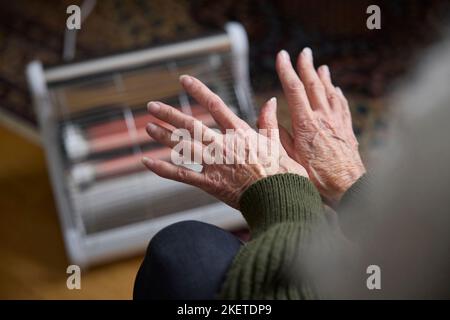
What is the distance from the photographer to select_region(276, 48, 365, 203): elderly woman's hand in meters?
0.84

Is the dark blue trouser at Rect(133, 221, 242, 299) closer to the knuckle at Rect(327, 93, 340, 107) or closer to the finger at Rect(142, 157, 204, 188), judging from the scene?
the finger at Rect(142, 157, 204, 188)

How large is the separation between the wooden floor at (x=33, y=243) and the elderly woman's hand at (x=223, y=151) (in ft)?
1.35

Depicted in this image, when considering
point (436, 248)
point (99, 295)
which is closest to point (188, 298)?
point (436, 248)

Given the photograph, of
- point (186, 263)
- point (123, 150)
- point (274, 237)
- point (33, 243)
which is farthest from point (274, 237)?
point (33, 243)

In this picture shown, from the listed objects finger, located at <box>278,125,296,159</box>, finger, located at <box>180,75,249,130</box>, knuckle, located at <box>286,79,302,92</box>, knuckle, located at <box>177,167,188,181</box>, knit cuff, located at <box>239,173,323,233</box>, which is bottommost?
knit cuff, located at <box>239,173,323,233</box>

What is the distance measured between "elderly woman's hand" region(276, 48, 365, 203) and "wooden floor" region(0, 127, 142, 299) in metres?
0.48

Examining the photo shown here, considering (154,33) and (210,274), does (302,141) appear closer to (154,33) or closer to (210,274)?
(210,274)

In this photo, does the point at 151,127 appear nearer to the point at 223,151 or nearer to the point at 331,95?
the point at 223,151

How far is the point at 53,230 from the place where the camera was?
4.39 feet

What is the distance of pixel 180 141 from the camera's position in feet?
2.62

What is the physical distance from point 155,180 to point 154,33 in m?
0.56

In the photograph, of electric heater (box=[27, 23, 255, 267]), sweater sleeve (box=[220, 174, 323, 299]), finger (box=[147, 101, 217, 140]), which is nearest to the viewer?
sweater sleeve (box=[220, 174, 323, 299])

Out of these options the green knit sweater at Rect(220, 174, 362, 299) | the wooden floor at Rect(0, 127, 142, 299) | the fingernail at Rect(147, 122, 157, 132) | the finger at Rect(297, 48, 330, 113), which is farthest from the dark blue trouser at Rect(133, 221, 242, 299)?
the wooden floor at Rect(0, 127, 142, 299)

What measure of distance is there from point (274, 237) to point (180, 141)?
0.20 m
